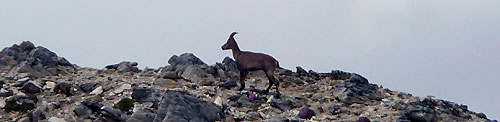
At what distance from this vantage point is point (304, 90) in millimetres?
26609

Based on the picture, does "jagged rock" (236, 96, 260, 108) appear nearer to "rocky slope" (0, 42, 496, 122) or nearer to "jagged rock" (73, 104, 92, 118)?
"rocky slope" (0, 42, 496, 122)

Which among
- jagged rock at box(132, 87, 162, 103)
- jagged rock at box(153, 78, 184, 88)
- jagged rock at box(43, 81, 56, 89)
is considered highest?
jagged rock at box(153, 78, 184, 88)

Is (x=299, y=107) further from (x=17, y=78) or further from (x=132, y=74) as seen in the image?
(x=17, y=78)

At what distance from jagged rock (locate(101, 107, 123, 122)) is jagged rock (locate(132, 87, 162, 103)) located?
2.04m

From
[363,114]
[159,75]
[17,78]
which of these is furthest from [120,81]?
[363,114]

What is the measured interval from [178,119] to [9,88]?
8488 millimetres

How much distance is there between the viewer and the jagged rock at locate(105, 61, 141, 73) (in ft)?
95.5

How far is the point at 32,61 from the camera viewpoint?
26500 mm

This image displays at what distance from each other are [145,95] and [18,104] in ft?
14.4

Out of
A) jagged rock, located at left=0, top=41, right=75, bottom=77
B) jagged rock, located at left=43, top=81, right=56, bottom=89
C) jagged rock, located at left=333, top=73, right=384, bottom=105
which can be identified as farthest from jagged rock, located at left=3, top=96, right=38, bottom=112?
jagged rock, located at left=333, top=73, right=384, bottom=105

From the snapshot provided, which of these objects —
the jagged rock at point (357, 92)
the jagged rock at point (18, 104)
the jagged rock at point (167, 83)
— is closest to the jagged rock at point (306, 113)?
the jagged rock at point (357, 92)

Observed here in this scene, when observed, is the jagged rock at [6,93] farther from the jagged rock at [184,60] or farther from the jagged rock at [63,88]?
the jagged rock at [184,60]

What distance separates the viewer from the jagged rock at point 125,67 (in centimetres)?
2912

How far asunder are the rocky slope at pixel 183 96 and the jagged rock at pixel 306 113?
0.15 ft
